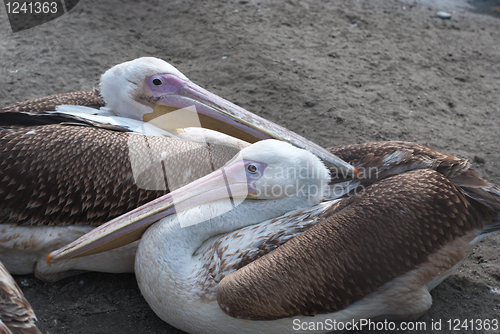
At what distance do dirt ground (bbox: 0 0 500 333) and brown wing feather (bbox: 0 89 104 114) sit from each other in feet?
4.15

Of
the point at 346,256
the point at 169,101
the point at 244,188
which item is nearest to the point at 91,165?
the point at 169,101

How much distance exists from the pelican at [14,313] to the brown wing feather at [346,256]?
94 centimetres

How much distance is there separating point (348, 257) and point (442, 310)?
959 mm

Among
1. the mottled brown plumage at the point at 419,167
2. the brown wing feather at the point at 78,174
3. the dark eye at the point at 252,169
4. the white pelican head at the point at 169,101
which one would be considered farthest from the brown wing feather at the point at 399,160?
the brown wing feather at the point at 78,174

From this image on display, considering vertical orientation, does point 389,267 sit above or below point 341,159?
below

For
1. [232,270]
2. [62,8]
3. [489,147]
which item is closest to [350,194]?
[232,270]

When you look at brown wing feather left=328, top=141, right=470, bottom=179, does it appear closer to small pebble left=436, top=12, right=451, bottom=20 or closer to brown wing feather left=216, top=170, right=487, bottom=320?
brown wing feather left=216, top=170, right=487, bottom=320

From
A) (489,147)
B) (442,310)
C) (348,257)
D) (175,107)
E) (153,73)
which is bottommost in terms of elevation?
(442,310)

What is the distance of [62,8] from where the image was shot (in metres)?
6.76

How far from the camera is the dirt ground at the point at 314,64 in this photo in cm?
470

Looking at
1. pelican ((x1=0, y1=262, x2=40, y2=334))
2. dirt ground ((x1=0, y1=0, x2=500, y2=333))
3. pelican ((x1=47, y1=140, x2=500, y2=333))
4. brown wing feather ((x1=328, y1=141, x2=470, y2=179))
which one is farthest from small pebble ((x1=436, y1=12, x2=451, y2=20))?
pelican ((x1=0, y1=262, x2=40, y2=334))

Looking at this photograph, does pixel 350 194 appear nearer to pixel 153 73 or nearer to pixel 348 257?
pixel 348 257

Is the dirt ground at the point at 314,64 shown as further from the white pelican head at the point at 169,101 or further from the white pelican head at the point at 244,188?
the white pelican head at the point at 169,101

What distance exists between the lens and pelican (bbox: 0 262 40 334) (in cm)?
227
